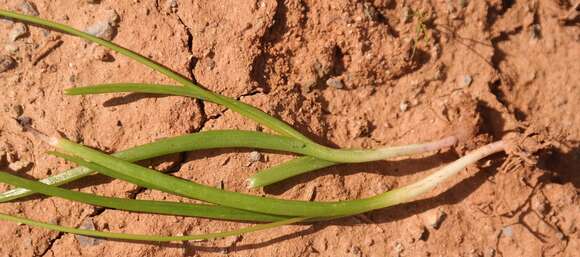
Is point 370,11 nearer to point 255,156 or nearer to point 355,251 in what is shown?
point 255,156

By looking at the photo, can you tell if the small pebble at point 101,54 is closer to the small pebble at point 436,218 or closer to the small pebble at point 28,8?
the small pebble at point 28,8

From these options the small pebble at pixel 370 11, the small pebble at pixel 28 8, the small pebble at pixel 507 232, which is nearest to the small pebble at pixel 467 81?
the small pebble at pixel 370 11

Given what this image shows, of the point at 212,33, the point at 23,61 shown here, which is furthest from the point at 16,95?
the point at 212,33

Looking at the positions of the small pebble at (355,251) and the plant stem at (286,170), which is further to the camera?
the small pebble at (355,251)

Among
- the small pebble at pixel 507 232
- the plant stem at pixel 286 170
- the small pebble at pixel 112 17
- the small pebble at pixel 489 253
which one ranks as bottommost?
the small pebble at pixel 489 253

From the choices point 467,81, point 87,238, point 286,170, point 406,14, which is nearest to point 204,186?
point 286,170

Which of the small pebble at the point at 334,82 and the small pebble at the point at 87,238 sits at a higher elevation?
the small pebble at the point at 334,82

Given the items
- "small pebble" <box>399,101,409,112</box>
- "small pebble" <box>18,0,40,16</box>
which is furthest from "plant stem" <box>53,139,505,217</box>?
"small pebble" <box>18,0,40,16</box>

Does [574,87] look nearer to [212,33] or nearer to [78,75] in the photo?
[212,33]
